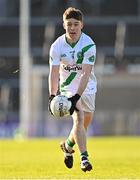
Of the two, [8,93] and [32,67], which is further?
[8,93]

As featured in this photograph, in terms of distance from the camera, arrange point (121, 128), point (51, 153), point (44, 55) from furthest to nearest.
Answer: point (44, 55), point (121, 128), point (51, 153)

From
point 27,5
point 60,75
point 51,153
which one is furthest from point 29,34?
point 60,75

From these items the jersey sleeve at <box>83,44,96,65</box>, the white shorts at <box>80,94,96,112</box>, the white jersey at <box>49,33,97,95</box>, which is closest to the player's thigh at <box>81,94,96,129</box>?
the white shorts at <box>80,94,96,112</box>

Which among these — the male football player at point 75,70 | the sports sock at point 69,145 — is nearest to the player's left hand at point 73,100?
the male football player at point 75,70

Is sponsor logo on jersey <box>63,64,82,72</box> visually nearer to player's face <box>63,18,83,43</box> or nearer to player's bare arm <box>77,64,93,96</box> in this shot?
player's bare arm <box>77,64,93,96</box>

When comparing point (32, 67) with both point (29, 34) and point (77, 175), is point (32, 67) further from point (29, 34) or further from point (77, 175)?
point (77, 175)

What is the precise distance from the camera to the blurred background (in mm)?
40844

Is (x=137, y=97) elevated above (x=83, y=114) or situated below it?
below

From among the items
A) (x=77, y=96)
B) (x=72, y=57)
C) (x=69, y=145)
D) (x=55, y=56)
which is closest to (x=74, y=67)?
(x=72, y=57)

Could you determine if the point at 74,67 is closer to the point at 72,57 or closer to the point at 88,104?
the point at 72,57

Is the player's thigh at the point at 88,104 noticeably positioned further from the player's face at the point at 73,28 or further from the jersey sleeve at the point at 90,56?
the player's face at the point at 73,28

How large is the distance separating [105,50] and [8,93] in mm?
5250

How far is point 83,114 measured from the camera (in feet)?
43.9

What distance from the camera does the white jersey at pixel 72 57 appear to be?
1334 cm
